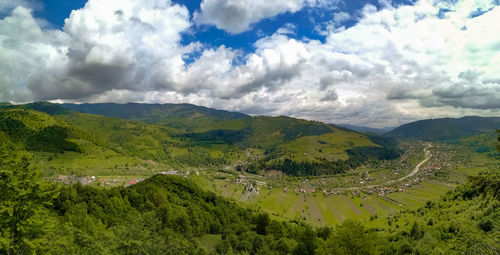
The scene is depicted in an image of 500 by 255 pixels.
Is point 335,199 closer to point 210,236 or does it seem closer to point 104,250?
point 210,236

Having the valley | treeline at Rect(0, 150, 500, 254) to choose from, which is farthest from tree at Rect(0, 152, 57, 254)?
the valley

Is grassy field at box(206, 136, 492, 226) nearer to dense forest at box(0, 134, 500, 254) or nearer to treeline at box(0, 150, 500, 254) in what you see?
treeline at box(0, 150, 500, 254)

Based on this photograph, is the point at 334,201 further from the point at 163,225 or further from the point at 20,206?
the point at 20,206

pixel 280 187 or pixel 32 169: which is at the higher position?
pixel 32 169

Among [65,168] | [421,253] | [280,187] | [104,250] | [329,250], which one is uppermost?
[104,250]

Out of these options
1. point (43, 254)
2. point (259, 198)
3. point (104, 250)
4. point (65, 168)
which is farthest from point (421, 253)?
point (65, 168)

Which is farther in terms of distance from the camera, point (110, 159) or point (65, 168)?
point (110, 159)

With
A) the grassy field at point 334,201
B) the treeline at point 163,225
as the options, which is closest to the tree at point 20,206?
the treeline at point 163,225
